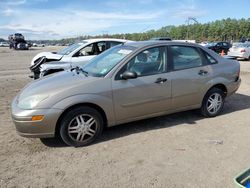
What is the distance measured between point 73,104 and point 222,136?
104 inches

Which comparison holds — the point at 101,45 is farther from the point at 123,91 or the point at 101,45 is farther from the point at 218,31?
the point at 218,31

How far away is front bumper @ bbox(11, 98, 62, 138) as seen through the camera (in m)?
4.48

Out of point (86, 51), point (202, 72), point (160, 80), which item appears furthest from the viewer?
point (86, 51)

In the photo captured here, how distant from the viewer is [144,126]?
576cm

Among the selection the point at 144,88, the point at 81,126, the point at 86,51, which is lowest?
Result: the point at 81,126

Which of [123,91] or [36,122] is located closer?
[36,122]

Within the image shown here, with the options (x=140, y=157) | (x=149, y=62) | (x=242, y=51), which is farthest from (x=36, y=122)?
(x=242, y=51)

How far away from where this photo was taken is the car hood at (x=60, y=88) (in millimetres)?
4578

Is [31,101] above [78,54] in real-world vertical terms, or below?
below

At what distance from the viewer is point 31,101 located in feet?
15.1

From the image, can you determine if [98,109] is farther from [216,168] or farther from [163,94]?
[216,168]

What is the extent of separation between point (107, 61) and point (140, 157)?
1980mm

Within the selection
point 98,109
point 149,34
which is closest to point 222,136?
point 98,109

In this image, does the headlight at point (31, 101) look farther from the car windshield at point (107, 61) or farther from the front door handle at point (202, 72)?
the front door handle at point (202, 72)
